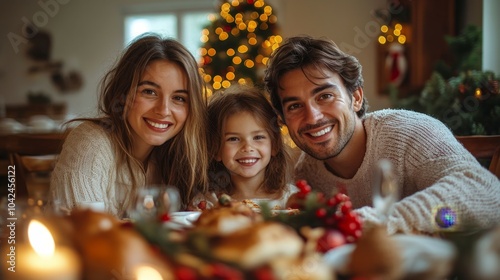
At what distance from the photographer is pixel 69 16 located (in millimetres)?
8836

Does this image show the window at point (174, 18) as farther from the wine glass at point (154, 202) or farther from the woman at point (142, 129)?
the wine glass at point (154, 202)

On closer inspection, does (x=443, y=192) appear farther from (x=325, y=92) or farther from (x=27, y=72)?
(x=27, y=72)

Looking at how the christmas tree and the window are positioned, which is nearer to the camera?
the christmas tree

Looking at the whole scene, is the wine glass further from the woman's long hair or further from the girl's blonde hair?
the girl's blonde hair

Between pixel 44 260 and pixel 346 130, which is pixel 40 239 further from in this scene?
pixel 346 130

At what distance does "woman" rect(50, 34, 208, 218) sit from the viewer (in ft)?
5.75

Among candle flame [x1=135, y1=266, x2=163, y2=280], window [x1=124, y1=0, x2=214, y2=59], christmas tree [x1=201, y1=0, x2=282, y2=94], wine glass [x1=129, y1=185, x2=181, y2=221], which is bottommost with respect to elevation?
candle flame [x1=135, y1=266, x2=163, y2=280]

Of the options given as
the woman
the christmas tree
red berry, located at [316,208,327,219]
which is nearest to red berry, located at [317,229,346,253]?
red berry, located at [316,208,327,219]

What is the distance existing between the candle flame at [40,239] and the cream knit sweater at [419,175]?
664 millimetres

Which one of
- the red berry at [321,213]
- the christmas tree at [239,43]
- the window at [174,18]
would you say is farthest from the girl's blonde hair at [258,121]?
the window at [174,18]

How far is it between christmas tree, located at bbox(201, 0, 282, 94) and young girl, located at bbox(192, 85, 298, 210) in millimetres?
2970

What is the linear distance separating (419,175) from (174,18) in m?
7.66

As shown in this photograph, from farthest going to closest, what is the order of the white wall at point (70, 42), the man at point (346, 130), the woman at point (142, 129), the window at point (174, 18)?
the white wall at point (70, 42) → the window at point (174, 18) → the woman at point (142, 129) → the man at point (346, 130)

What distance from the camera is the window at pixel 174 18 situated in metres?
8.62
